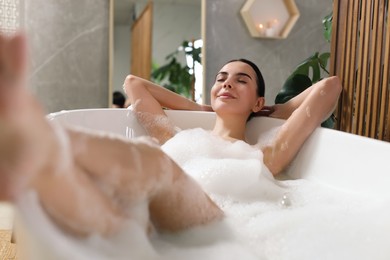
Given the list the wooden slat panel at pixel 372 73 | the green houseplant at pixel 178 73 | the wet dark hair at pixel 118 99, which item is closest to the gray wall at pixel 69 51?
the wet dark hair at pixel 118 99

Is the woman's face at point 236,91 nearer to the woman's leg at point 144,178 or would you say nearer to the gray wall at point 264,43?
the woman's leg at point 144,178

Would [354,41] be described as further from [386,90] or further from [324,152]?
[324,152]

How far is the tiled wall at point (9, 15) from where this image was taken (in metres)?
3.13

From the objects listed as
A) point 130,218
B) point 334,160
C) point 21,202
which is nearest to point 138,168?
point 130,218

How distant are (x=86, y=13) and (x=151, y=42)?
523 mm

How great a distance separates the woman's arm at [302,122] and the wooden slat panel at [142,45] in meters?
1.64

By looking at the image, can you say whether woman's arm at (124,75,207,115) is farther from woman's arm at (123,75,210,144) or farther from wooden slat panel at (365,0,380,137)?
wooden slat panel at (365,0,380,137)

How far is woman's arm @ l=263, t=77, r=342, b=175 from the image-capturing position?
182 centimetres

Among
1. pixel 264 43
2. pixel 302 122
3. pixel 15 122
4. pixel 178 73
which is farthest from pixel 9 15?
pixel 15 122

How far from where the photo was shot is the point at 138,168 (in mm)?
818

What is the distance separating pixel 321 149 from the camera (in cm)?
182

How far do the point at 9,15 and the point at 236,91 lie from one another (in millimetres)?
1999

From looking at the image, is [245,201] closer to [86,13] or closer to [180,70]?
[180,70]

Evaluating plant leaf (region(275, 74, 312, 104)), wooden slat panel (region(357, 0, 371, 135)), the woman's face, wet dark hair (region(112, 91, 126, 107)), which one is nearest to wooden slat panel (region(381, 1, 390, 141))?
wooden slat panel (region(357, 0, 371, 135))
